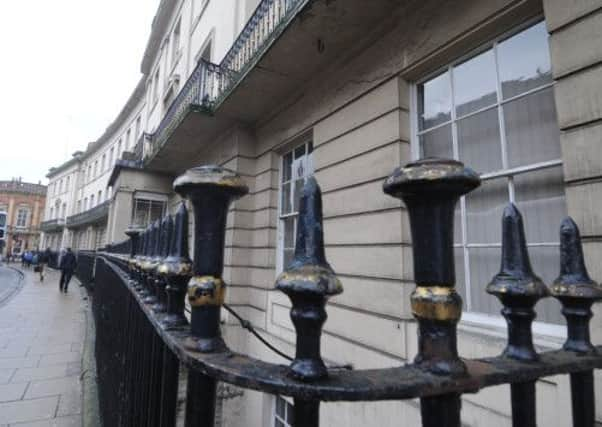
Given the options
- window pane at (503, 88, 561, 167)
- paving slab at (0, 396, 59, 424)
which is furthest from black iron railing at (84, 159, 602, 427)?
paving slab at (0, 396, 59, 424)

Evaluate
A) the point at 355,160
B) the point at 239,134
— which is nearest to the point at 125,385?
the point at 355,160

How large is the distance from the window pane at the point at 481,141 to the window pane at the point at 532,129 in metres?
0.11

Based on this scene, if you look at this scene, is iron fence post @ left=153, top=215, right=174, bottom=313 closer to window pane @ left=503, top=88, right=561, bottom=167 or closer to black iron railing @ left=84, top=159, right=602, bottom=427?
black iron railing @ left=84, top=159, right=602, bottom=427

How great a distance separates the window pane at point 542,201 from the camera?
2.63 metres

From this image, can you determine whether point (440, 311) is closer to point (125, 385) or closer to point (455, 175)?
point (455, 175)

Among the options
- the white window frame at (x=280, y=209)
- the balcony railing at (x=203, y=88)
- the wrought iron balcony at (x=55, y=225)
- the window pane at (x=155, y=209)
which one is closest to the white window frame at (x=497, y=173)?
the white window frame at (x=280, y=209)

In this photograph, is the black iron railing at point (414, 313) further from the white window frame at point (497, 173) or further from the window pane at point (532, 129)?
the window pane at point (532, 129)

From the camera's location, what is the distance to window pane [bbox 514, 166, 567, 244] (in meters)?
2.63

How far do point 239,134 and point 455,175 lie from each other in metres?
6.83

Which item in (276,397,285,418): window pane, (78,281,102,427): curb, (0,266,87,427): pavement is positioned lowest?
(276,397,285,418): window pane

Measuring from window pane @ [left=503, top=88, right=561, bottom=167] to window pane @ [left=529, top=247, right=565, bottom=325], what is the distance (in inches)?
29.3

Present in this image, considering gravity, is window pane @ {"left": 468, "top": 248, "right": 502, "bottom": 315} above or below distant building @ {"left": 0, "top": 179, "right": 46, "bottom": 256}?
below

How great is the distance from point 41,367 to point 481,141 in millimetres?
6075

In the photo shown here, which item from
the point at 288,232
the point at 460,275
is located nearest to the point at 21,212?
the point at 288,232
